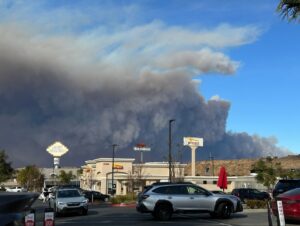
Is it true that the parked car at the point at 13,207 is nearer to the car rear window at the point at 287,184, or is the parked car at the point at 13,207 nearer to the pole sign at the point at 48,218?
the pole sign at the point at 48,218

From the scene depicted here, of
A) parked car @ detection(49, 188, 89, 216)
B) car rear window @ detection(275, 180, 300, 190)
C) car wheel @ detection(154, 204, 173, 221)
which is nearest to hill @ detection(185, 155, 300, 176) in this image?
car rear window @ detection(275, 180, 300, 190)

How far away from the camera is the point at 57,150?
6050 centimetres

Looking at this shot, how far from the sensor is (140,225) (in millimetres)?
21469

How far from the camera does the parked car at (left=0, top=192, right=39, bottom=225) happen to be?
23.6 feet

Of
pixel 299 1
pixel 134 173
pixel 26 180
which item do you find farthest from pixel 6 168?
pixel 299 1

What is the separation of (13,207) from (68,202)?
2308cm

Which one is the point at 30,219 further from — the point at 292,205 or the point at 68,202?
the point at 68,202

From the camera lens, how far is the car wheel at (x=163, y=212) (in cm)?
2438

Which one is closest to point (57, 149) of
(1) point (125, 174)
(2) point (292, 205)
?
(1) point (125, 174)

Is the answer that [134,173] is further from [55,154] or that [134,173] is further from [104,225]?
[104,225]

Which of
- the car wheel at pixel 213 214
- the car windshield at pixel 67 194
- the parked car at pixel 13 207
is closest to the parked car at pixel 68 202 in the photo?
the car windshield at pixel 67 194

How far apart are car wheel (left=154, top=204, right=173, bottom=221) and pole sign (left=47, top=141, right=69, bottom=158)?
37128 mm

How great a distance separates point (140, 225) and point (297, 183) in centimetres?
1339

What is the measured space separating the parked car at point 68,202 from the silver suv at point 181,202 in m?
6.35
